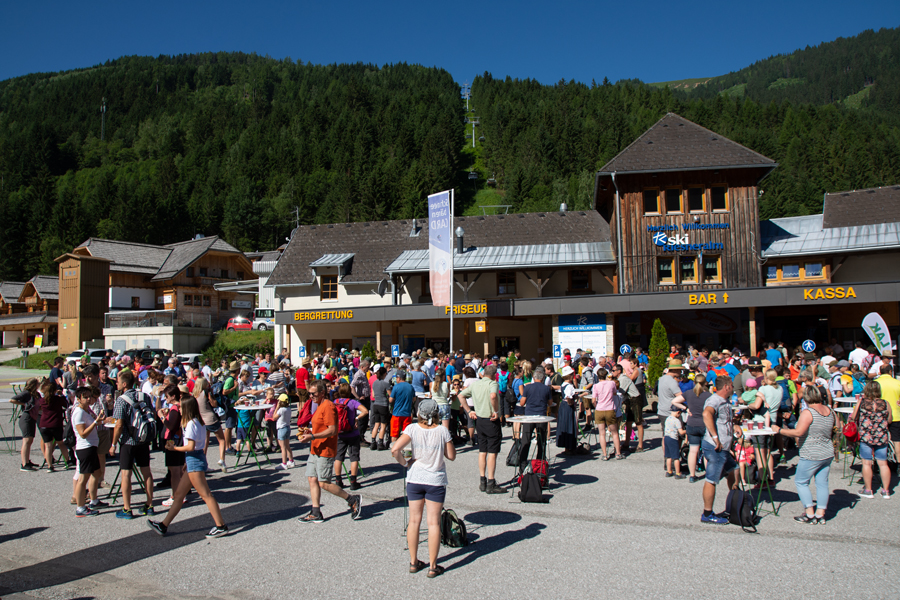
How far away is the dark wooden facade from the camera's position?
25281 millimetres

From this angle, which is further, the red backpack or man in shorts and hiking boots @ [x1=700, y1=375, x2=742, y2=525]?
the red backpack

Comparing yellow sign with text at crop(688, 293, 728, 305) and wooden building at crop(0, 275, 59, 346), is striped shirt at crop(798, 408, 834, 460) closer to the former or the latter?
yellow sign with text at crop(688, 293, 728, 305)

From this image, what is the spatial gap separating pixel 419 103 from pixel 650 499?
103 meters

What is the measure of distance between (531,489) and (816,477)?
3365 millimetres

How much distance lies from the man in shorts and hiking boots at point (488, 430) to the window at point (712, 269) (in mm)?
19646

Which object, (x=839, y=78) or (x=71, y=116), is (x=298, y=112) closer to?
(x=71, y=116)

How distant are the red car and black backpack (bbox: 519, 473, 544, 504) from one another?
38.9 metres

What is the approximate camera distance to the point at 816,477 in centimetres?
709

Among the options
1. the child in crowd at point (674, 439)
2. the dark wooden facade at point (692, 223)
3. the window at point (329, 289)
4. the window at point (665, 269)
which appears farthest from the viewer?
the window at point (329, 289)

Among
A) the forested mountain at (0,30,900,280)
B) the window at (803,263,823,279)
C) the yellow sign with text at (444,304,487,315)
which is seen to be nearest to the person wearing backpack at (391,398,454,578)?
the yellow sign with text at (444,304,487,315)

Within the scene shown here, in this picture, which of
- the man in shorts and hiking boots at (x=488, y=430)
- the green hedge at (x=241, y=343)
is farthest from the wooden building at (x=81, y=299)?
the man in shorts and hiking boots at (x=488, y=430)

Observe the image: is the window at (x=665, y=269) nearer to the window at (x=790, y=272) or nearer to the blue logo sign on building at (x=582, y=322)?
the blue logo sign on building at (x=582, y=322)

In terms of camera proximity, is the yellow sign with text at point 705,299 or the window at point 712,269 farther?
the window at point 712,269

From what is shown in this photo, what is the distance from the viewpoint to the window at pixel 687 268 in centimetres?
2572
